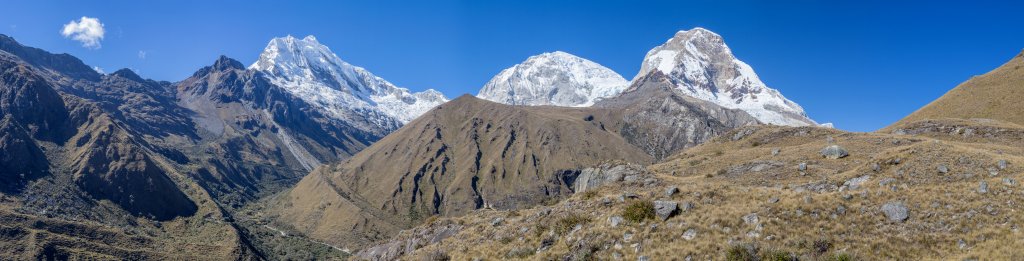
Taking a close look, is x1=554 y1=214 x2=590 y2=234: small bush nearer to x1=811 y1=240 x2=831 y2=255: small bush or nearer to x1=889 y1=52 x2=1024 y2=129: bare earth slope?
x1=811 y1=240 x2=831 y2=255: small bush

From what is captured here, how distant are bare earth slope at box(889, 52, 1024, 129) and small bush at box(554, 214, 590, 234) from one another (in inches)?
3844

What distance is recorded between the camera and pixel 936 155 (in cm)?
4600

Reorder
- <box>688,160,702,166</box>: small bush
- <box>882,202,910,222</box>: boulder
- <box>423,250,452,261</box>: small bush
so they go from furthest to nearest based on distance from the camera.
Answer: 1. <box>688,160,702,166</box>: small bush
2. <box>423,250,452,261</box>: small bush
3. <box>882,202,910,222</box>: boulder

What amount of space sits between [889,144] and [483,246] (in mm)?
53003

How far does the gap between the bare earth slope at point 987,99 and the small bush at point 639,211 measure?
97.0 m

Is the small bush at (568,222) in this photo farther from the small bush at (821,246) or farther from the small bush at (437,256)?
the small bush at (821,246)

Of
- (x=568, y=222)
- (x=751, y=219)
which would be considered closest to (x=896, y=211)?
(x=751, y=219)

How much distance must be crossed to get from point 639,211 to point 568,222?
607 centimetres

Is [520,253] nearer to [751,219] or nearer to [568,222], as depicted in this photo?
[568,222]

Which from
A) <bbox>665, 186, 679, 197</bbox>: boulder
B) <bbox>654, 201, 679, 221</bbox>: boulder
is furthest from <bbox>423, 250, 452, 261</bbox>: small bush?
<bbox>665, 186, 679, 197</bbox>: boulder

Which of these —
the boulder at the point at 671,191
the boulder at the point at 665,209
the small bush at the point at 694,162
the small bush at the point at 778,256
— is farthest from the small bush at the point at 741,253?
the small bush at the point at 694,162

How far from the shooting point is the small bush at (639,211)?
3572 centimetres

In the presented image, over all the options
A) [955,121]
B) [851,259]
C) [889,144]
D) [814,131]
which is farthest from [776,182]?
[955,121]

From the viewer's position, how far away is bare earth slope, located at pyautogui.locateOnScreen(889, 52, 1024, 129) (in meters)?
113
